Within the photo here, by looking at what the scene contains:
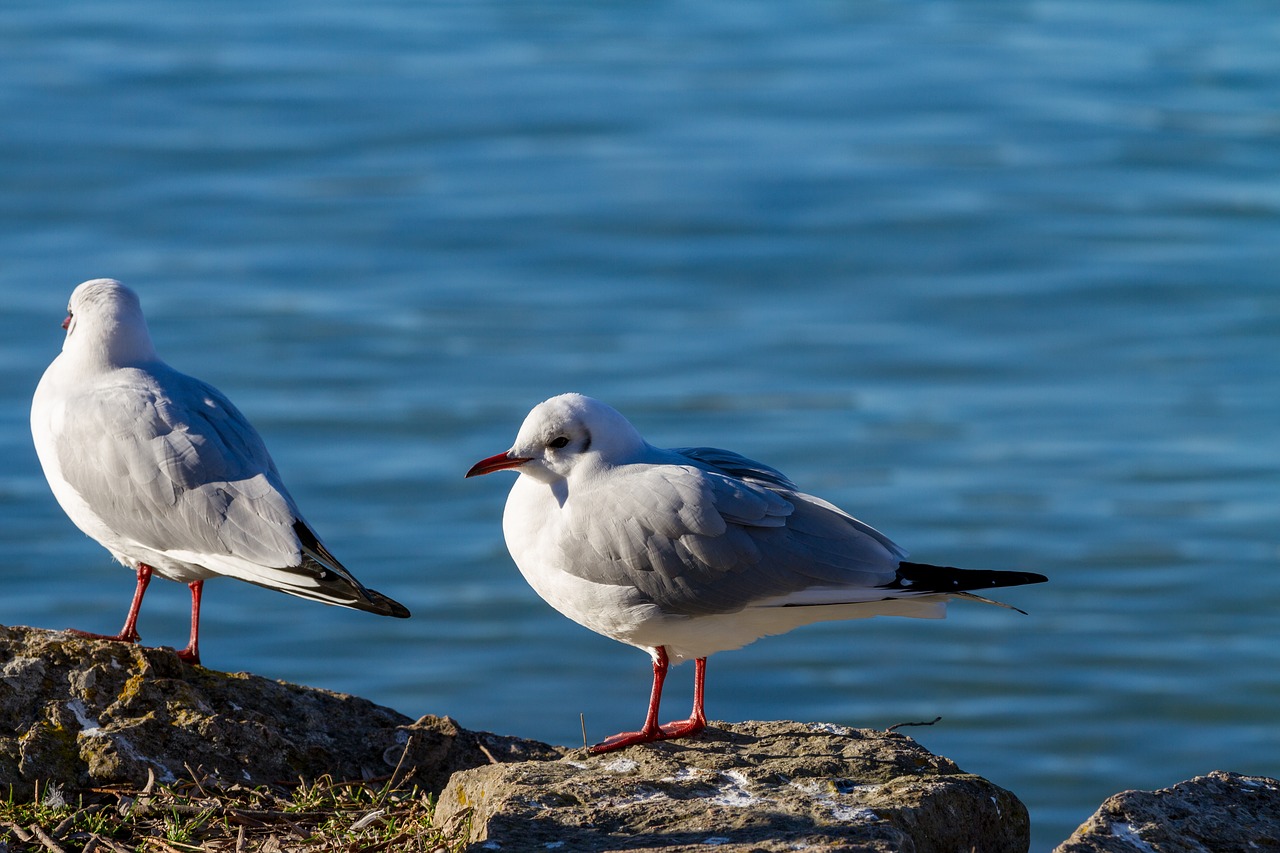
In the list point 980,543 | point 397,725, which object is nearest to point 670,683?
point 980,543

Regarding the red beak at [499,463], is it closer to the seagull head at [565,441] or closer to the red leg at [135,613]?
the seagull head at [565,441]

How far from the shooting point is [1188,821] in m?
5.16

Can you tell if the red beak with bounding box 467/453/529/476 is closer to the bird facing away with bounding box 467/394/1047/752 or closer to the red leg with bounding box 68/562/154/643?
the bird facing away with bounding box 467/394/1047/752

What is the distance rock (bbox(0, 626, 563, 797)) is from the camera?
5.48m

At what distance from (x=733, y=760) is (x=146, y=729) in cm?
194

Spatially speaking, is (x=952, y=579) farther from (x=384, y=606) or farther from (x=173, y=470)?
(x=173, y=470)

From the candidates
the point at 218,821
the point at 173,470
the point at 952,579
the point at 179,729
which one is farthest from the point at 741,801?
the point at 173,470

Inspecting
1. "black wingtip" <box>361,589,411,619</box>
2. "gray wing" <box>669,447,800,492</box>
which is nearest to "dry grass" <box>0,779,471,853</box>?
"black wingtip" <box>361,589,411,619</box>

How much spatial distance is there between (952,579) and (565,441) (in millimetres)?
1352

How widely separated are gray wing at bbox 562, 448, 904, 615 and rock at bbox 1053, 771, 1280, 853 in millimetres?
1024

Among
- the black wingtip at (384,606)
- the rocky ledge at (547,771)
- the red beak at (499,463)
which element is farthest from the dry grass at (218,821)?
the red beak at (499,463)

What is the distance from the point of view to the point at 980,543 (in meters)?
13.6

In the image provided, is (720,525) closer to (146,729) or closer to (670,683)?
(146,729)

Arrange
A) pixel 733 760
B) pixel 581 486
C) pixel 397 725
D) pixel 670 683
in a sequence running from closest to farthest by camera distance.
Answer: pixel 733 760 < pixel 581 486 < pixel 397 725 < pixel 670 683
